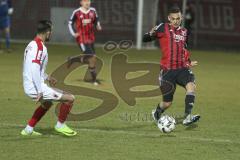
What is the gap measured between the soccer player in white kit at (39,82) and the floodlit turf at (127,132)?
222mm

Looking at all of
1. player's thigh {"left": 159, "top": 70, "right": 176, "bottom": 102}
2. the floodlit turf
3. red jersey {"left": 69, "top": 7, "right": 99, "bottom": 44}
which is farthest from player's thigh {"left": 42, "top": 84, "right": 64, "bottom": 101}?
red jersey {"left": 69, "top": 7, "right": 99, "bottom": 44}

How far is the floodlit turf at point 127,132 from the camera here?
29.4 ft

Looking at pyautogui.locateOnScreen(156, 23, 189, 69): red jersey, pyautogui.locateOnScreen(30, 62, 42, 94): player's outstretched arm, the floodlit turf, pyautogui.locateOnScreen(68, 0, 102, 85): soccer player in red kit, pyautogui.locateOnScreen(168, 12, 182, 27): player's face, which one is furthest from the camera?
pyautogui.locateOnScreen(68, 0, 102, 85): soccer player in red kit

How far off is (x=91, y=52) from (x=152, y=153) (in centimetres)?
855

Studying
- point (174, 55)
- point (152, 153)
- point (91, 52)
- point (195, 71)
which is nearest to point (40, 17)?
point (195, 71)

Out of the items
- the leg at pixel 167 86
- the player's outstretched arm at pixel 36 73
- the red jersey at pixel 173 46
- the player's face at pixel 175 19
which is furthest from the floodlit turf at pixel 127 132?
the player's face at pixel 175 19

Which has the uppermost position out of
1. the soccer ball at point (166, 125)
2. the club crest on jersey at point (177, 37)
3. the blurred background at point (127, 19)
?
the club crest on jersey at point (177, 37)

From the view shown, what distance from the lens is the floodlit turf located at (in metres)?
8.97

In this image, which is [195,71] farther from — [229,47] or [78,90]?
[229,47]

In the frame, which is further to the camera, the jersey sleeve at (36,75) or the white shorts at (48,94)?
the white shorts at (48,94)

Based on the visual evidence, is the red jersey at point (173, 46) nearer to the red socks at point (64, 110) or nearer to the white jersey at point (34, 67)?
the red socks at point (64, 110)

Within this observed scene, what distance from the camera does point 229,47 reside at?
3106 cm

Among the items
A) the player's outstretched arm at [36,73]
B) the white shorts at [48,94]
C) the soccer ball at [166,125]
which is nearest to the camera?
the player's outstretched arm at [36,73]

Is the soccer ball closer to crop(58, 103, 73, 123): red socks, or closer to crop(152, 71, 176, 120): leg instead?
crop(152, 71, 176, 120): leg
